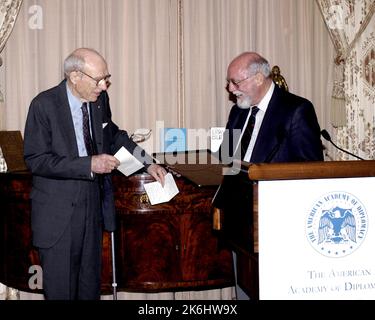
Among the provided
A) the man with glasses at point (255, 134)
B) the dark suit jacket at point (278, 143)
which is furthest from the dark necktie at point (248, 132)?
the dark suit jacket at point (278, 143)

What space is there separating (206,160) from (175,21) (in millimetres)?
1658

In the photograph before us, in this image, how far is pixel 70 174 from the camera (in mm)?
2969

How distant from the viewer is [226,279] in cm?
404

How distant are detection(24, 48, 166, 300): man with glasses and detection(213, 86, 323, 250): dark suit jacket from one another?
792 mm

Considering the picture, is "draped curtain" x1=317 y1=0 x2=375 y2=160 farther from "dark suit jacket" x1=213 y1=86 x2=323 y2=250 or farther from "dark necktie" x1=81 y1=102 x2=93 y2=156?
"dark necktie" x1=81 y1=102 x2=93 y2=156

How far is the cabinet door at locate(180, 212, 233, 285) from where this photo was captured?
395 centimetres

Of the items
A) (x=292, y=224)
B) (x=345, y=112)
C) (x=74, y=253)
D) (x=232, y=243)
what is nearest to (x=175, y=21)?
(x=345, y=112)

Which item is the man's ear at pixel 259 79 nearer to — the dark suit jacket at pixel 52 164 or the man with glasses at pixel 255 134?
the man with glasses at pixel 255 134

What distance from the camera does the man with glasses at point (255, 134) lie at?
2.43m

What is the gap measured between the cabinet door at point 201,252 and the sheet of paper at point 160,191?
0.77ft

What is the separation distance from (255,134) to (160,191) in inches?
36.6

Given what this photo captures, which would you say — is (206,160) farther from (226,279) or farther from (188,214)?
(226,279)

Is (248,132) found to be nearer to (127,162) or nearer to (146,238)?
(127,162)

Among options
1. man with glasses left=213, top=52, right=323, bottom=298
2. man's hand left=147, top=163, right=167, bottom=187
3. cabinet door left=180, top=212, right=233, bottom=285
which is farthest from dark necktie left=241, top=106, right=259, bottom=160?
cabinet door left=180, top=212, right=233, bottom=285
